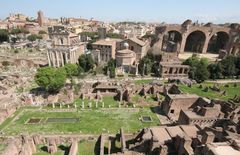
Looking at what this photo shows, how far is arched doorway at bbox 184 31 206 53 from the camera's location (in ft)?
300

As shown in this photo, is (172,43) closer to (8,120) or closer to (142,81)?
(142,81)

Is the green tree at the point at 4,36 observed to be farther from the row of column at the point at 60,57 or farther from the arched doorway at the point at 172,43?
the arched doorway at the point at 172,43

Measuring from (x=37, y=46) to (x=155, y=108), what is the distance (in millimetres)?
91192

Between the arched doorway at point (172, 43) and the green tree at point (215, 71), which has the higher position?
the arched doorway at point (172, 43)

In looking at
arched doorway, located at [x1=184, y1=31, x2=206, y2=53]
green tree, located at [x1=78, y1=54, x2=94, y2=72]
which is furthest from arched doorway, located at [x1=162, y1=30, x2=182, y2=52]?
green tree, located at [x1=78, y1=54, x2=94, y2=72]

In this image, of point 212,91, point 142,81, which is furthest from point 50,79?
point 212,91

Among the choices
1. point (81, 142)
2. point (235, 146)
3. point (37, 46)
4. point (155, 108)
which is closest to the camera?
point (235, 146)

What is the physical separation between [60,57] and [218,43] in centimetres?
7863

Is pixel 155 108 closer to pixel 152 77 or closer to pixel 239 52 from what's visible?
pixel 152 77

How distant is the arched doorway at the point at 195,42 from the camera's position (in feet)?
300

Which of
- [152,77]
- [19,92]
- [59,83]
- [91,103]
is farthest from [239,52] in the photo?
[19,92]

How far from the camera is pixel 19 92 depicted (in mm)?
49938

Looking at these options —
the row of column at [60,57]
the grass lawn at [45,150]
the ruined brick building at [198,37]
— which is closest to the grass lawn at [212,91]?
the grass lawn at [45,150]

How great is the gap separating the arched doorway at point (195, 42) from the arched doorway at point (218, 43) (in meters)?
7.90
